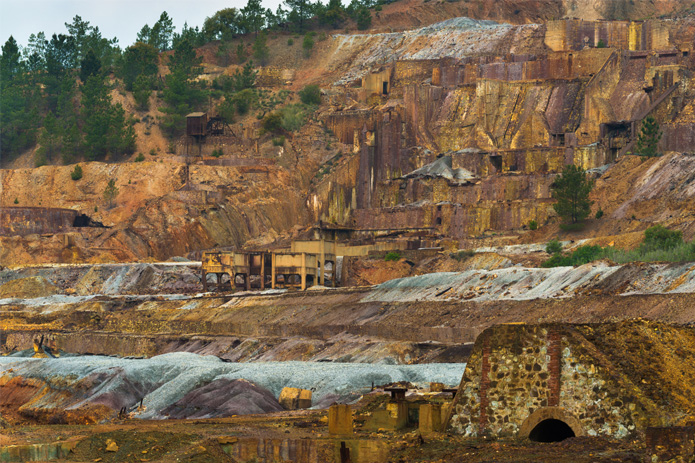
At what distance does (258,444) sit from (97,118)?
108 metres

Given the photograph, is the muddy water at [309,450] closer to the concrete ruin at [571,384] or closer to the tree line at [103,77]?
the concrete ruin at [571,384]

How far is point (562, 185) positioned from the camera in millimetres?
92062

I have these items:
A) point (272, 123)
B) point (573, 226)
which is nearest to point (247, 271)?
point (573, 226)

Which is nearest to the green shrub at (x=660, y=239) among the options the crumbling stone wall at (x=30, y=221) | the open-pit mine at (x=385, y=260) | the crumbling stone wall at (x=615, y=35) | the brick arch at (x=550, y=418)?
the open-pit mine at (x=385, y=260)

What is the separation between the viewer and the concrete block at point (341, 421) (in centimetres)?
3139

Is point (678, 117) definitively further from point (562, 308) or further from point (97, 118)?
point (97, 118)

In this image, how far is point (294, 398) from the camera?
41250 millimetres

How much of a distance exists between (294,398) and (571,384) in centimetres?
1725

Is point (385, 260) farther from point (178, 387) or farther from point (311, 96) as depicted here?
point (311, 96)

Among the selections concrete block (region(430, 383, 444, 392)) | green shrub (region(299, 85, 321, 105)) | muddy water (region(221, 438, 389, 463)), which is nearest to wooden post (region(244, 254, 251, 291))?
green shrub (region(299, 85, 321, 105))

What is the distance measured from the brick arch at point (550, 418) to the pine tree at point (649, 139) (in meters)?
75.8

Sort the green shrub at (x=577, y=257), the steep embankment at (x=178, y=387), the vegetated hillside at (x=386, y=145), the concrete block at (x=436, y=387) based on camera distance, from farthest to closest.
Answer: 1. the vegetated hillside at (x=386, y=145)
2. the green shrub at (x=577, y=257)
3. the steep embankment at (x=178, y=387)
4. the concrete block at (x=436, y=387)

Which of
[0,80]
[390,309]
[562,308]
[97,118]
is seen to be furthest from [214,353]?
[0,80]

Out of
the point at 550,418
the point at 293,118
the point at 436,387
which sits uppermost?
the point at 293,118
